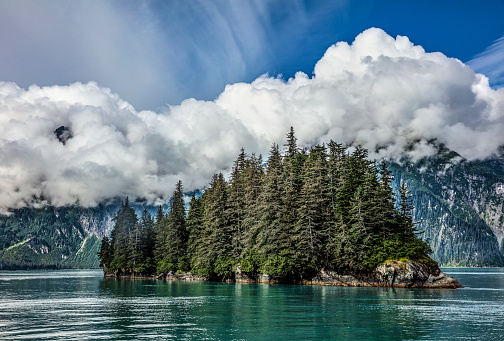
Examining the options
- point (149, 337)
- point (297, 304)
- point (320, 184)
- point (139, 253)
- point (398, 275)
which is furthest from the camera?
point (139, 253)

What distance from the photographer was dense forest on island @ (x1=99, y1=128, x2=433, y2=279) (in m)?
72.4

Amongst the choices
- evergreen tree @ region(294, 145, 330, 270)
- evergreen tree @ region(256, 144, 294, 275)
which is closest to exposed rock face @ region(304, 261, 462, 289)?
evergreen tree @ region(294, 145, 330, 270)

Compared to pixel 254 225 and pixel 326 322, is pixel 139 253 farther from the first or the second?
pixel 326 322

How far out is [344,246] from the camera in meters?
72.5

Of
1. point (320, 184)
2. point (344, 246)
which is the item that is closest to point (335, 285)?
point (344, 246)

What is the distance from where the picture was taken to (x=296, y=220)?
82.1 metres

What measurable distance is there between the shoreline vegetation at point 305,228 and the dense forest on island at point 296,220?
0.21 m

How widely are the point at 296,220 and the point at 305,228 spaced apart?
4.24 m

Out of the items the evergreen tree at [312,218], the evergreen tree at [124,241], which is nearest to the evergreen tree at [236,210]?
the evergreen tree at [312,218]

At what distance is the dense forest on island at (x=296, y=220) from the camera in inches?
2849

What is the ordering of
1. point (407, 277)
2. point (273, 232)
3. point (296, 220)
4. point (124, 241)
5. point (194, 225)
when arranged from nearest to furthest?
1. point (407, 277)
2. point (273, 232)
3. point (296, 220)
4. point (194, 225)
5. point (124, 241)

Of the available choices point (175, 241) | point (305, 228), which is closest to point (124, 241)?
point (175, 241)

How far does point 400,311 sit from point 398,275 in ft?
111

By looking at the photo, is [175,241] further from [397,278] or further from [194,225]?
[397,278]
